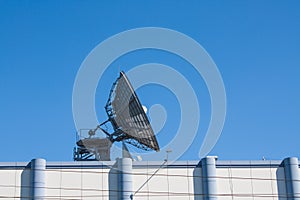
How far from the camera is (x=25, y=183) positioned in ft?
133

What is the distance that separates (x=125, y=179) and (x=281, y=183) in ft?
34.8

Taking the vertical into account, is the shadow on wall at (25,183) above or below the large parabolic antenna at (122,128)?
below

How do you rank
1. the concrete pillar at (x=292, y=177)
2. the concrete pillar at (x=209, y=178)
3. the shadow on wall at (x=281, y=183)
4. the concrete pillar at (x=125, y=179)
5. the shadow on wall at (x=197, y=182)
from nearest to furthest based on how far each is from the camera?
the concrete pillar at (x=125, y=179)
the concrete pillar at (x=209, y=178)
the shadow on wall at (x=197, y=182)
the concrete pillar at (x=292, y=177)
the shadow on wall at (x=281, y=183)

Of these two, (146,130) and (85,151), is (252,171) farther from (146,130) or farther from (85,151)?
(85,151)

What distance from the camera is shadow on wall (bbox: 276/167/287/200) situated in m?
42.7

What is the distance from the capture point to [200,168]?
4272cm

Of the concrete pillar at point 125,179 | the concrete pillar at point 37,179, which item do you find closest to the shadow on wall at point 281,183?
the concrete pillar at point 125,179

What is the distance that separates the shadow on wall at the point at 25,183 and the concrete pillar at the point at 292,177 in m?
17.1

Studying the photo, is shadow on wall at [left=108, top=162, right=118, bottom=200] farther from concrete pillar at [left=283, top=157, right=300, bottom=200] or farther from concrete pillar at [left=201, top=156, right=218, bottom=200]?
concrete pillar at [left=283, top=157, right=300, bottom=200]

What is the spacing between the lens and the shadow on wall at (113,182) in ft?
135

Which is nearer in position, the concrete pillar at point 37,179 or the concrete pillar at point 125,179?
the concrete pillar at point 37,179

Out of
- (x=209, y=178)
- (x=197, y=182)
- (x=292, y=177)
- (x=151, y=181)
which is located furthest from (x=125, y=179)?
(x=292, y=177)

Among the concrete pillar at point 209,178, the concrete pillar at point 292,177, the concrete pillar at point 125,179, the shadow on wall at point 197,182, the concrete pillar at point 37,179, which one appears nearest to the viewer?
the concrete pillar at point 37,179

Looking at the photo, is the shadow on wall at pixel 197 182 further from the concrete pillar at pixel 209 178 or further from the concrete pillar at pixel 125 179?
the concrete pillar at pixel 125 179
